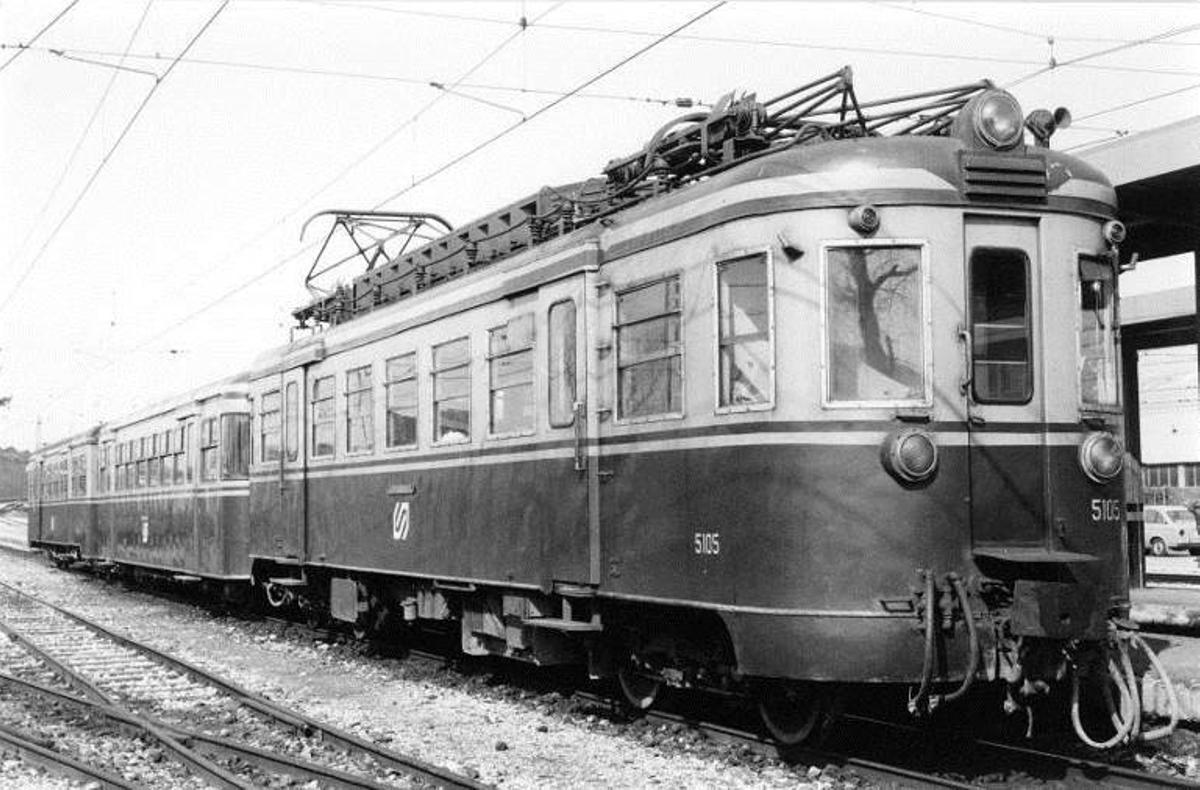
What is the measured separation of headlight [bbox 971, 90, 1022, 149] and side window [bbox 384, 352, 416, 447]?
5891 millimetres

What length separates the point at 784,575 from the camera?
730 cm

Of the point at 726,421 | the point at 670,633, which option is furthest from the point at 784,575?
the point at 670,633

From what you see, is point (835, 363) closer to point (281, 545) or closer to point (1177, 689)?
point (1177, 689)

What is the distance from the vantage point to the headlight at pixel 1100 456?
754 centimetres

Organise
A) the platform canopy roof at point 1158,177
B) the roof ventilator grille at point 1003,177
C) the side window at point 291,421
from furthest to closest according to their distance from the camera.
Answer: the side window at point 291,421
the platform canopy roof at point 1158,177
the roof ventilator grille at point 1003,177

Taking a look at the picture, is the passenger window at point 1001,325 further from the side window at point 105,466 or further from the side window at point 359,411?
the side window at point 105,466

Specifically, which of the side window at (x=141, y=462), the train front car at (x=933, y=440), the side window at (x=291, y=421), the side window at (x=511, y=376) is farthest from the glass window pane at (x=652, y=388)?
→ the side window at (x=141, y=462)

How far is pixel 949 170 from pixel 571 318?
293cm

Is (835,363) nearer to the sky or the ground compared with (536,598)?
nearer to the sky

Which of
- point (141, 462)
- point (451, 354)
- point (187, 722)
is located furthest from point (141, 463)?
point (187, 722)

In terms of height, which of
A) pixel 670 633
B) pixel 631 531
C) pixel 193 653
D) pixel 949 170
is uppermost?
pixel 949 170

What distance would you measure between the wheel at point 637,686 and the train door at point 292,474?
590 centimetres

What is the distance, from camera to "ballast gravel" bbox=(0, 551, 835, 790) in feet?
25.8

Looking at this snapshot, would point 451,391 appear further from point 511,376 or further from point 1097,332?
point 1097,332
